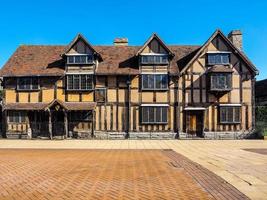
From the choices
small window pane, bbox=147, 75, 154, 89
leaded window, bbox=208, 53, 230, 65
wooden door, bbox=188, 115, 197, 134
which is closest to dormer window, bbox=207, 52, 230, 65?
leaded window, bbox=208, 53, 230, 65

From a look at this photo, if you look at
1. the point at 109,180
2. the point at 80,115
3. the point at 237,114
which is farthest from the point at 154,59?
the point at 109,180

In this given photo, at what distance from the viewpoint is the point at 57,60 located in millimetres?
31750

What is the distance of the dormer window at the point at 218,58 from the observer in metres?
30.1

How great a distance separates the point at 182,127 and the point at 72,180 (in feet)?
68.2

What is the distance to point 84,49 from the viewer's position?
30484 mm

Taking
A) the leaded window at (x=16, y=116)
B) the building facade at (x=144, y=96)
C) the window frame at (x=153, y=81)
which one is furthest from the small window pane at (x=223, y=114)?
the leaded window at (x=16, y=116)

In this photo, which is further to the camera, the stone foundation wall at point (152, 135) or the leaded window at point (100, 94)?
the leaded window at point (100, 94)

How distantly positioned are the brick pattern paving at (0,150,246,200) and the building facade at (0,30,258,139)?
15488mm

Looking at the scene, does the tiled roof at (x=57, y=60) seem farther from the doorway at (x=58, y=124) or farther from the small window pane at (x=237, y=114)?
the small window pane at (x=237, y=114)

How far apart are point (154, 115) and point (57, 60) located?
10.5 meters

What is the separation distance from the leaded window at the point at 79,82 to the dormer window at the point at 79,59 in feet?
3.85

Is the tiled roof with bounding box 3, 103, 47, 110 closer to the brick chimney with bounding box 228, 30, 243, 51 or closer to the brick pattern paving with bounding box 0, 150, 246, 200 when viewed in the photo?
the brick pattern paving with bounding box 0, 150, 246, 200

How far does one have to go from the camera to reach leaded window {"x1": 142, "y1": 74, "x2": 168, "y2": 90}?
30156 mm

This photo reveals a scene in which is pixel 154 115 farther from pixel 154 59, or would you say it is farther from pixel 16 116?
pixel 16 116
